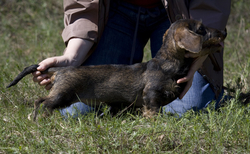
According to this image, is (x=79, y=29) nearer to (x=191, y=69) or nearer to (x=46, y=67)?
(x=46, y=67)

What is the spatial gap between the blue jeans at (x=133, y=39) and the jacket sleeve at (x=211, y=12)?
18.0 inches

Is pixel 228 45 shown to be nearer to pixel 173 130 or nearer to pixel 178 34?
pixel 178 34

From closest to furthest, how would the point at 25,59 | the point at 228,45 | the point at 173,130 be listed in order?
the point at 173,130, the point at 25,59, the point at 228,45

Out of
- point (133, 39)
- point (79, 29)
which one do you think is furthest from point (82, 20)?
point (133, 39)

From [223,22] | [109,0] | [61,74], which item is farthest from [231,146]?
[109,0]

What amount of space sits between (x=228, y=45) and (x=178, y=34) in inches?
146

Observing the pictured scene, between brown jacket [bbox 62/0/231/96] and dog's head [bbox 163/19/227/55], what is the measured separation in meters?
0.44

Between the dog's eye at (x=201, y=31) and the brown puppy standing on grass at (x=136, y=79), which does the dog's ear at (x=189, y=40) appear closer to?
the brown puppy standing on grass at (x=136, y=79)

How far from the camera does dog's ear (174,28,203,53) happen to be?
9.42ft

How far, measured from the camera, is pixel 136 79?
10.8 feet

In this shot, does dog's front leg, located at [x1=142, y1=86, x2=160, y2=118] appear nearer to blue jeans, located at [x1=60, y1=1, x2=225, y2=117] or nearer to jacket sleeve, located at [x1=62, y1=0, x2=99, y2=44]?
blue jeans, located at [x1=60, y1=1, x2=225, y2=117]

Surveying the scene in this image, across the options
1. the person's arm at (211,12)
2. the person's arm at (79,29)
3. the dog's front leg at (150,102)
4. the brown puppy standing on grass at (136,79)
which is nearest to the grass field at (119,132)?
the dog's front leg at (150,102)

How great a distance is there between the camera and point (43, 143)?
256 cm

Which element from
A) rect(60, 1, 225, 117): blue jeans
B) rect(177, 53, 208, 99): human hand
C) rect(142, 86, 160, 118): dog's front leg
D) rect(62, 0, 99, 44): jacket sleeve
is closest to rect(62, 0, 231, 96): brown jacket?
rect(62, 0, 99, 44): jacket sleeve
